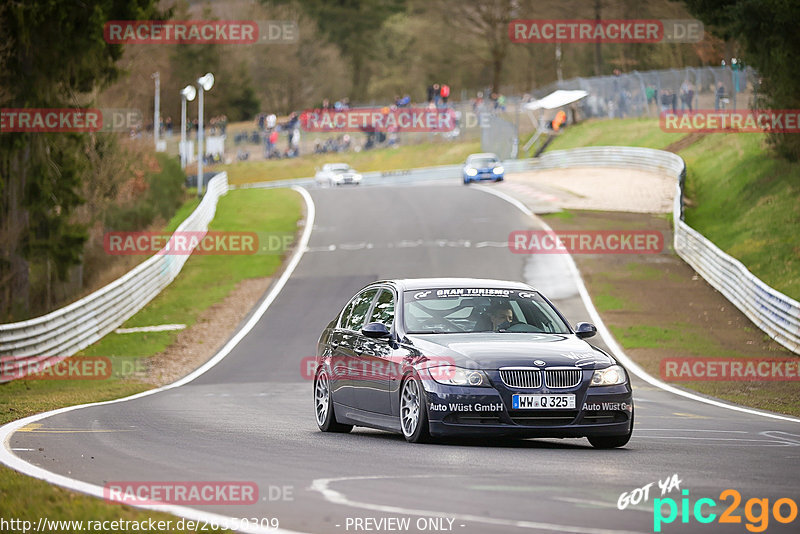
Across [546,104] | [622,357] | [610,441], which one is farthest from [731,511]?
[546,104]

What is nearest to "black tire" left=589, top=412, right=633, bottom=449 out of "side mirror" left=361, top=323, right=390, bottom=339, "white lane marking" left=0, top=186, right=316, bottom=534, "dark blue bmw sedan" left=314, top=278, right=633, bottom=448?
"dark blue bmw sedan" left=314, top=278, right=633, bottom=448

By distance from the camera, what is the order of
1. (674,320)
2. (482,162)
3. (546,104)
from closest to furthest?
(674,320) < (482,162) < (546,104)

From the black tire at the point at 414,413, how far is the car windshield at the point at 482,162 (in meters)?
51.1

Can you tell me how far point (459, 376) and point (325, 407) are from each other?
9.06ft

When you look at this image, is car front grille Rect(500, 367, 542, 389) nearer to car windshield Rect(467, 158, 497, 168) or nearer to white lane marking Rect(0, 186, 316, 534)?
white lane marking Rect(0, 186, 316, 534)

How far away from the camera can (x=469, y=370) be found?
1043 cm

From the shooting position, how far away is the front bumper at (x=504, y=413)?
1034cm

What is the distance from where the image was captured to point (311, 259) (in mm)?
39375

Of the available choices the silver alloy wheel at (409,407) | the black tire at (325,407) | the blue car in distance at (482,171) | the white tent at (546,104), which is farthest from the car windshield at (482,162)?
the silver alloy wheel at (409,407)

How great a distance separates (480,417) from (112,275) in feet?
104

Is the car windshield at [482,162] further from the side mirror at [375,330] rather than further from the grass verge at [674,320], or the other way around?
the side mirror at [375,330]

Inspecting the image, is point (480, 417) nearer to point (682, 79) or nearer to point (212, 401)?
point (212, 401)

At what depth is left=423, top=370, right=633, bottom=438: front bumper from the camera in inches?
407

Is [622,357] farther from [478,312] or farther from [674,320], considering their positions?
[478,312]
